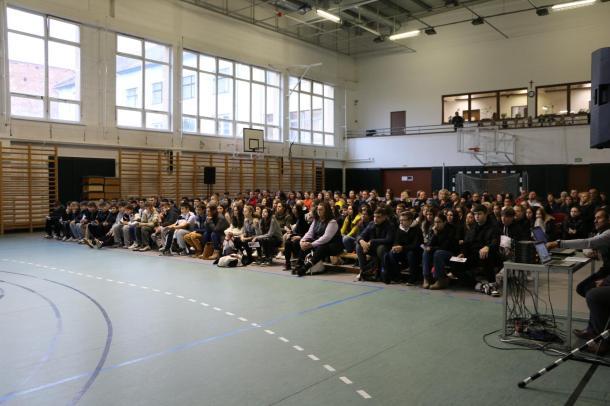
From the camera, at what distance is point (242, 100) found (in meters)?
22.0

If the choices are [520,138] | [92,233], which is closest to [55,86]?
[92,233]

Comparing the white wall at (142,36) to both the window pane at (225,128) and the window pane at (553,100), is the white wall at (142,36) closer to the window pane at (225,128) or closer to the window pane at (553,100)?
the window pane at (225,128)

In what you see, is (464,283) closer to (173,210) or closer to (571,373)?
(571,373)

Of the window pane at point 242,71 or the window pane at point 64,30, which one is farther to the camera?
the window pane at point 242,71

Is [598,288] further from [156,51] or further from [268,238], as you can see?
[156,51]

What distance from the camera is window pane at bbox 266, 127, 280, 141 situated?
23.2 meters

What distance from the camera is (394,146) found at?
24062 millimetres

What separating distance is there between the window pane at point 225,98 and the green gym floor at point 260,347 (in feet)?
46.8

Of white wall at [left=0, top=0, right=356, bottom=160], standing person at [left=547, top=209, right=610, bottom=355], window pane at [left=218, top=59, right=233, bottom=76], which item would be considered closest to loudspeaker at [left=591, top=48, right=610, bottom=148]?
standing person at [left=547, top=209, right=610, bottom=355]

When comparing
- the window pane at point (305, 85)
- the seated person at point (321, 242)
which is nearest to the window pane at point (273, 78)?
the window pane at point (305, 85)

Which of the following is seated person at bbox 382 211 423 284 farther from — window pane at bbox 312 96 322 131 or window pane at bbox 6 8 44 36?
window pane at bbox 312 96 322 131

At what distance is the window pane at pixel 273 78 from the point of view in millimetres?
23234

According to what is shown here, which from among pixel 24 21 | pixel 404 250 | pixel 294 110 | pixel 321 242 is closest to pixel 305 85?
pixel 294 110

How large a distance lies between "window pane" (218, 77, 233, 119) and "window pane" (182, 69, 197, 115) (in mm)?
1360
